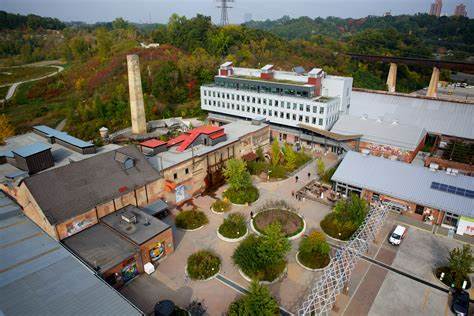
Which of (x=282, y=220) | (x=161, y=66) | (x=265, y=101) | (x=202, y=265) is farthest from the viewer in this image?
(x=161, y=66)

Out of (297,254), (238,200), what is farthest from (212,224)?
(297,254)

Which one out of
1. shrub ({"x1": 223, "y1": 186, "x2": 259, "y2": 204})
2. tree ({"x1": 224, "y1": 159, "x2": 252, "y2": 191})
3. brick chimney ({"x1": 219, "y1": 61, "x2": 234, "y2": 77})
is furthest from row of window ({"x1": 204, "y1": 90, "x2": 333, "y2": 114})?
tree ({"x1": 224, "y1": 159, "x2": 252, "y2": 191})

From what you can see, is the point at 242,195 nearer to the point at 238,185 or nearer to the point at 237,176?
the point at 238,185

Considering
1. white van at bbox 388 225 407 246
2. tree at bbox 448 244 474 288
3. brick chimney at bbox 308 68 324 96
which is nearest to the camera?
tree at bbox 448 244 474 288

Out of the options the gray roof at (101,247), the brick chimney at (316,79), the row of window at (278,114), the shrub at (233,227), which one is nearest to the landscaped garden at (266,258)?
the shrub at (233,227)

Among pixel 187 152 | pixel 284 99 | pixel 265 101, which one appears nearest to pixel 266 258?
pixel 187 152

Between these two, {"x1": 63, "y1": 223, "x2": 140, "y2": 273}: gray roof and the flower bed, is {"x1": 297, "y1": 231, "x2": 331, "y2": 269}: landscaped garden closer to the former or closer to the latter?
the flower bed
